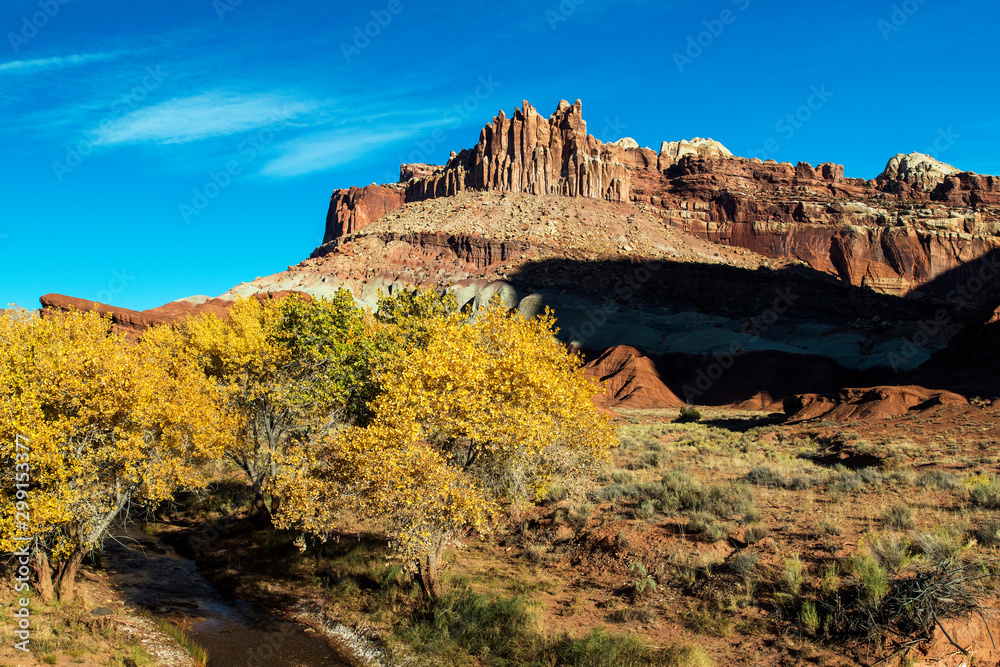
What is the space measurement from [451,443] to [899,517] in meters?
11.0

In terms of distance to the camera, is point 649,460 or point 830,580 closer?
point 830,580

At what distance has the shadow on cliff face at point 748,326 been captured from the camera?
63281mm

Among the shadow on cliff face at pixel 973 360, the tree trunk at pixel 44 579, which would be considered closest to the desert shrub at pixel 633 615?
the tree trunk at pixel 44 579

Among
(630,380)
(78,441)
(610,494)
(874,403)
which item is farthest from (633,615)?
(630,380)

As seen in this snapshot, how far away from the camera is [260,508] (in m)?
22.6

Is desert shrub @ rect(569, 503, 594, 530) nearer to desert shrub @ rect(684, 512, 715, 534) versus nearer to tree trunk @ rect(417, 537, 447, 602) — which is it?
desert shrub @ rect(684, 512, 715, 534)

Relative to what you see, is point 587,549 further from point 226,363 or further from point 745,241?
point 745,241

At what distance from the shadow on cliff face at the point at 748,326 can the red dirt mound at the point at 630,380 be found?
348 cm

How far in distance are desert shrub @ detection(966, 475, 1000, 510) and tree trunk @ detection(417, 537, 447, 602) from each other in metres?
13.3

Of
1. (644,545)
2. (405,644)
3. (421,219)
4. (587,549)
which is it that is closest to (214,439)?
(405,644)

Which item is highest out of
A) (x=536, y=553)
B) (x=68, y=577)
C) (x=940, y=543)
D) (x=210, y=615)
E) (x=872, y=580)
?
(x=940, y=543)

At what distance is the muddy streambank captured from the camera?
1446 cm

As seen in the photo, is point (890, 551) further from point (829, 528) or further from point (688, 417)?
point (688, 417)

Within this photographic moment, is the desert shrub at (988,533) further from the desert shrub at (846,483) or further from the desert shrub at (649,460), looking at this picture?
the desert shrub at (649,460)
